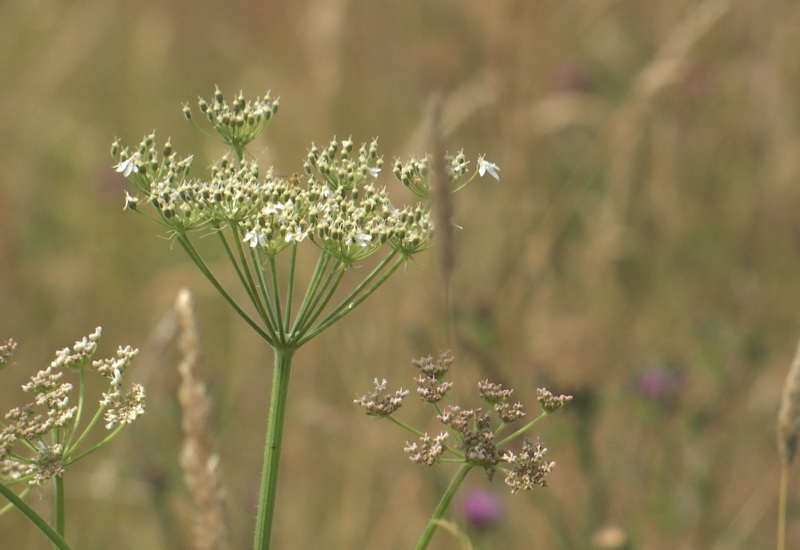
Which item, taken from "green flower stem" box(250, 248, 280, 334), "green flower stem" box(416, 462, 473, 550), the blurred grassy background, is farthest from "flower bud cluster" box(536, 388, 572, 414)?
the blurred grassy background

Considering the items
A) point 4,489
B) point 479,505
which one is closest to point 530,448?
point 4,489

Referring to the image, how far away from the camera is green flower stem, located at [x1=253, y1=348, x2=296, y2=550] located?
162 cm

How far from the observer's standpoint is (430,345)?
16.8ft

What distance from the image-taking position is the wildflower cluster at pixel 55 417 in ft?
5.23

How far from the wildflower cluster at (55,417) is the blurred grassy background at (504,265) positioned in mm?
1780

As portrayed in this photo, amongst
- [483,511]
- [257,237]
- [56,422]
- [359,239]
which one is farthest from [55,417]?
[483,511]

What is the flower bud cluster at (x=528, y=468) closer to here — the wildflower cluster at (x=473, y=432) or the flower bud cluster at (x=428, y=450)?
the wildflower cluster at (x=473, y=432)

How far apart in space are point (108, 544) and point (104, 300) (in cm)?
174

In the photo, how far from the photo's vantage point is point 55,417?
165 centimetres

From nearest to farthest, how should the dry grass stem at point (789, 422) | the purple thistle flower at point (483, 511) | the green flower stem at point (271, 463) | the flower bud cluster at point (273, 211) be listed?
the green flower stem at point (271, 463) < the flower bud cluster at point (273, 211) < the dry grass stem at point (789, 422) < the purple thistle flower at point (483, 511)

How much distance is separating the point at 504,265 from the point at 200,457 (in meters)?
3.32

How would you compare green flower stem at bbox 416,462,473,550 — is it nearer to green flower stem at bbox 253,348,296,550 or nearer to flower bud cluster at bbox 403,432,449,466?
flower bud cluster at bbox 403,432,449,466

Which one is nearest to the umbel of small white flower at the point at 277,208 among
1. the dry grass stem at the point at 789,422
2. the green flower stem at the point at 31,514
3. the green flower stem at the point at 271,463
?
the green flower stem at the point at 271,463

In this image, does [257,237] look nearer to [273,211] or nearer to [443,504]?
[273,211]
